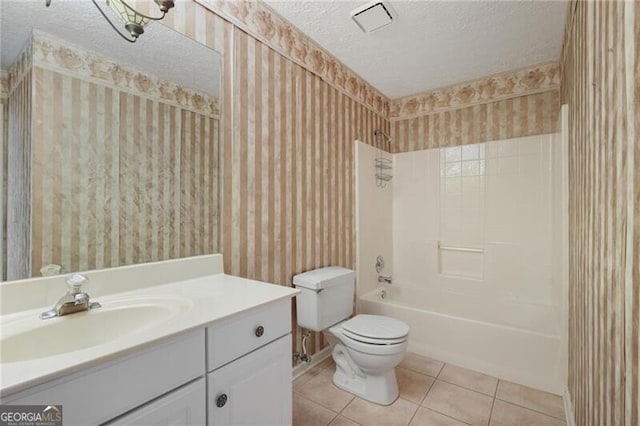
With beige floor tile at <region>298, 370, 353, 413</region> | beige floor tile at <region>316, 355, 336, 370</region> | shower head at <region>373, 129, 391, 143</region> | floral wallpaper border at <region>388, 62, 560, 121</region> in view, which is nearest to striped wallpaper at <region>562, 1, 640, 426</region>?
beige floor tile at <region>298, 370, 353, 413</region>

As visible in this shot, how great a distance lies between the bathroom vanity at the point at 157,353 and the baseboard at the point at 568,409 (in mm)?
1505

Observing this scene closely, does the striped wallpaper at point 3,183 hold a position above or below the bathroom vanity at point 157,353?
above

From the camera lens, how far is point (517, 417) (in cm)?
165

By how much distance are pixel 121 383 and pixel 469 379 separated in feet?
6.96

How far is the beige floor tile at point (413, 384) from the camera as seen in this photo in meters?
1.83

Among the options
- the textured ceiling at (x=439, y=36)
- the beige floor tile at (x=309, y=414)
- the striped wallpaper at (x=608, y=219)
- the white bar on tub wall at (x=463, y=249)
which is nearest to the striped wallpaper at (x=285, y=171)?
the textured ceiling at (x=439, y=36)

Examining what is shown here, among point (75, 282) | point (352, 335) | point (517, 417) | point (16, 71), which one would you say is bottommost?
point (517, 417)

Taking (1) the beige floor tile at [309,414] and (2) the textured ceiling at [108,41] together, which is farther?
(1) the beige floor tile at [309,414]

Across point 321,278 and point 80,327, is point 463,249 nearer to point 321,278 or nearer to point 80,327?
point 321,278

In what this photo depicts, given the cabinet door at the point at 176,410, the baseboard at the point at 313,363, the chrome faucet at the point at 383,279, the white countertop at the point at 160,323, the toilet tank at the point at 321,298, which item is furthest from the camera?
the chrome faucet at the point at 383,279

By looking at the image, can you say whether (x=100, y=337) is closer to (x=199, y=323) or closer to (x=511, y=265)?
(x=199, y=323)

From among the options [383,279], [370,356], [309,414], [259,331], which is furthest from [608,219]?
[383,279]

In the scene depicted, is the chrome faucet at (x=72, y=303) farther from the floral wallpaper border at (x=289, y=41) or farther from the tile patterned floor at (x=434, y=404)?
the floral wallpaper border at (x=289, y=41)

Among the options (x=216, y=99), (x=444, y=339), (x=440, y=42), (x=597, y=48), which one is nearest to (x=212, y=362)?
(x=216, y=99)
